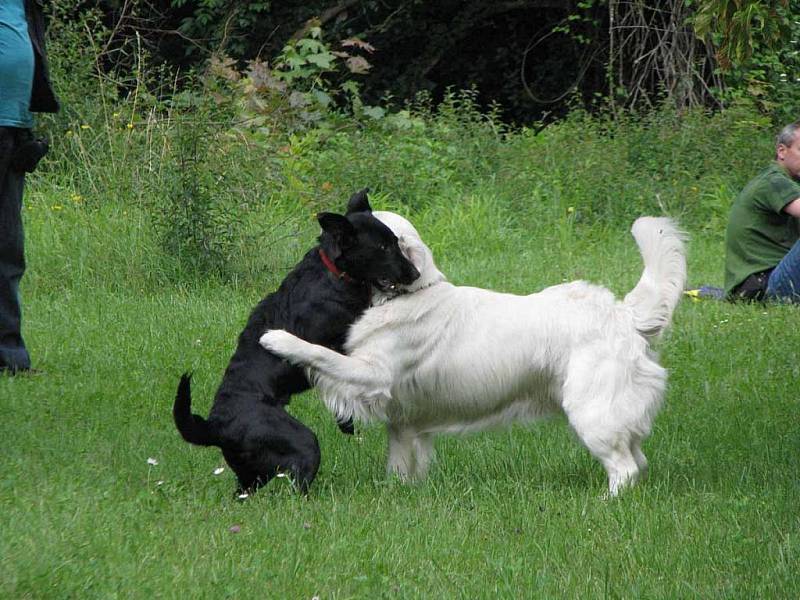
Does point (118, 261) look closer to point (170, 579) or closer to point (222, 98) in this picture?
point (222, 98)

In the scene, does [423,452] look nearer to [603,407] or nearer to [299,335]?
[299,335]

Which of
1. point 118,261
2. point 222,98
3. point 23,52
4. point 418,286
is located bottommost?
point 118,261

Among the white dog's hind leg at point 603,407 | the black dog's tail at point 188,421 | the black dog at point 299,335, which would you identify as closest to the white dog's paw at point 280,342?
the black dog at point 299,335

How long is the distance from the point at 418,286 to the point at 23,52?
8.86ft

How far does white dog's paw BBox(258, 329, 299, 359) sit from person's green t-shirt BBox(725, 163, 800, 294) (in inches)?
198

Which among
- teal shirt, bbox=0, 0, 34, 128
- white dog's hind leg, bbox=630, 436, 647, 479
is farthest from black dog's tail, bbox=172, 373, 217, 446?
teal shirt, bbox=0, 0, 34, 128

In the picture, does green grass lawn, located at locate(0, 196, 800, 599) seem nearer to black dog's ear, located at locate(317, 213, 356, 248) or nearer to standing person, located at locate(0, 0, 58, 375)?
standing person, located at locate(0, 0, 58, 375)

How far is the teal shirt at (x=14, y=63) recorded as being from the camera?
627 centimetres

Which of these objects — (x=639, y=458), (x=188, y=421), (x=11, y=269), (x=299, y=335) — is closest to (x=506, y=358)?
(x=639, y=458)

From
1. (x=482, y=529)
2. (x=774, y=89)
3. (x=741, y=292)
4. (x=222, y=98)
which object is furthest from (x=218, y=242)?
(x=774, y=89)

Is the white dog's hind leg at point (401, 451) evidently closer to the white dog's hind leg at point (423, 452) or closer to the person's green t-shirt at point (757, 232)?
the white dog's hind leg at point (423, 452)

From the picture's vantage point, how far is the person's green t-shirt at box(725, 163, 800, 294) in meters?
8.88

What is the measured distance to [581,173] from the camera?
1259 cm

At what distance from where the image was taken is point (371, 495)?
5.00m
